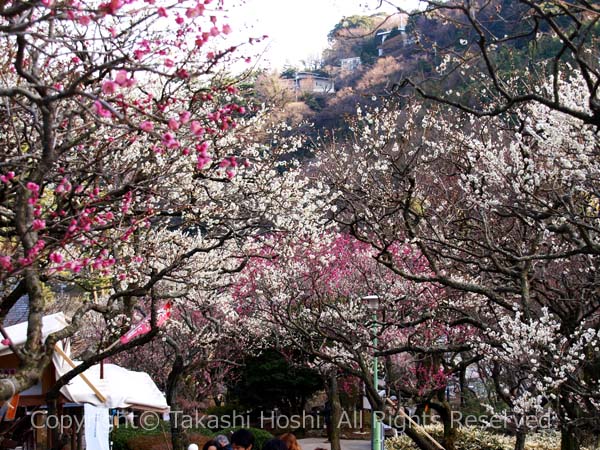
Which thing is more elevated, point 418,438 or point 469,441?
point 418,438

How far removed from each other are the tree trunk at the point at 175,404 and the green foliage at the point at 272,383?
33.2 ft

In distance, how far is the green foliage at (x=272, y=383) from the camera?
26828mm

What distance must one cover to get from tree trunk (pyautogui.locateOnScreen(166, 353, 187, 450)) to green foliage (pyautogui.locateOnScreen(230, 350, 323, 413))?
33.2ft

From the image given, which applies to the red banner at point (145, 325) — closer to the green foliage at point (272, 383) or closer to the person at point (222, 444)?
the person at point (222, 444)

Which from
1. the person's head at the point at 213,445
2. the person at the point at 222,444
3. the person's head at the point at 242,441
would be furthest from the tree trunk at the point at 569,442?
the person's head at the point at 242,441

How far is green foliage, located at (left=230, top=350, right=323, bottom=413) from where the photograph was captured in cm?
2683

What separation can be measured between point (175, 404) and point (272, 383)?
37.2 feet

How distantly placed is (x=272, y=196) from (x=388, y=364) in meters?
4.15

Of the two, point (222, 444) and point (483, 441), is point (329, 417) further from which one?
point (222, 444)

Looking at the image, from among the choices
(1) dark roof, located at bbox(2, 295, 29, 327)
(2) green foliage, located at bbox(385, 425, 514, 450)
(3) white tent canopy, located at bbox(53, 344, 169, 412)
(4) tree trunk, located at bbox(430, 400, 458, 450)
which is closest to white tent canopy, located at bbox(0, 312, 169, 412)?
(3) white tent canopy, located at bbox(53, 344, 169, 412)

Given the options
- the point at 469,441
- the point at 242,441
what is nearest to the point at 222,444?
the point at 242,441

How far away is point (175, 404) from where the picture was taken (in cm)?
1605

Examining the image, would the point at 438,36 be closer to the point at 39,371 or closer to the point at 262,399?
the point at 262,399

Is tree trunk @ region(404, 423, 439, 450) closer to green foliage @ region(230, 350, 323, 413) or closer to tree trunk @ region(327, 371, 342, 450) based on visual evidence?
tree trunk @ region(327, 371, 342, 450)
